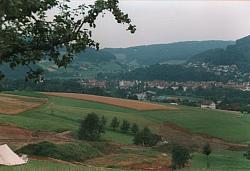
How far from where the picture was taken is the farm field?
7269 centimetres

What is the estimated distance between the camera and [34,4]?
1479 cm

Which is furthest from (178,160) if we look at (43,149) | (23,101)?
(23,101)

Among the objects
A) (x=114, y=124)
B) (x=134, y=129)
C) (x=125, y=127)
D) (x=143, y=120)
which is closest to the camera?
(x=134, y=129)

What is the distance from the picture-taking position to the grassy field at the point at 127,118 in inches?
3199

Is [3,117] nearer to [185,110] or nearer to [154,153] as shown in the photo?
[154,153]

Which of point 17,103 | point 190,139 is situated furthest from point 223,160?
point 17,103

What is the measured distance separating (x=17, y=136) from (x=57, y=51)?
51.3 m

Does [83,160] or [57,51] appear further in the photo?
[83,160]

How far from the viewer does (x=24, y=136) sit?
67.8m

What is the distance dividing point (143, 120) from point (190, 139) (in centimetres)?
1500

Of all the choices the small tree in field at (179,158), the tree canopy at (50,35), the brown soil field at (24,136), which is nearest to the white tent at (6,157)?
the tree canopy at (50,35)

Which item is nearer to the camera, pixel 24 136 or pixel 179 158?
pixel 179 158

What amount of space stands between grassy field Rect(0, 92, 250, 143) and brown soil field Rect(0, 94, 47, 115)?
1.93 metres

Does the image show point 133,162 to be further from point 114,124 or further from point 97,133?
point 114,124
